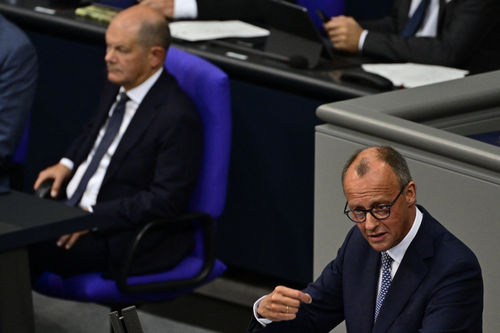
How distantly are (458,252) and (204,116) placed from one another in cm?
141

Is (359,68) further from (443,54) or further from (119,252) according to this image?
(119,252)

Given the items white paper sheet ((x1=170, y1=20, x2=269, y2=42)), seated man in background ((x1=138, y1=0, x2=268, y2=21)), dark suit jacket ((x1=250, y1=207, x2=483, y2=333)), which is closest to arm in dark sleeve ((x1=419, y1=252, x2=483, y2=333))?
dark suit jacket ((x1=250, y1=207, x2=483, y2=333))

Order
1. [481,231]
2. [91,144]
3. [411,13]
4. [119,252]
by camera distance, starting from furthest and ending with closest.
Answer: [411,13]
[91,144]
[119,252]
[481,231]

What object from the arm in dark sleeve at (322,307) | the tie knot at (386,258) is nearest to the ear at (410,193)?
the tie knot at (386,258)

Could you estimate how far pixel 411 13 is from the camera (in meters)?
4.54

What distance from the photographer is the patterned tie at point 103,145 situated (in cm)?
390

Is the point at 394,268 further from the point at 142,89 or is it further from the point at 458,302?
the point at 142,89

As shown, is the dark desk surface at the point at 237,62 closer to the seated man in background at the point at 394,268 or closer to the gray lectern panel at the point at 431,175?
the gray lectern panel at the point at 431,175

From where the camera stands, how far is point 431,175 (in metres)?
2.95

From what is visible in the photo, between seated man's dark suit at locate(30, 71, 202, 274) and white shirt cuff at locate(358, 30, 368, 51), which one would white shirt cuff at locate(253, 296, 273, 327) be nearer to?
seated man's dark suit at locate(30, 71, 202, 274)

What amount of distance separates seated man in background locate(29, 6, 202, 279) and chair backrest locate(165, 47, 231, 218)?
0.03m

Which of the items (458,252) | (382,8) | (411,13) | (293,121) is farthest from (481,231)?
(382,8)

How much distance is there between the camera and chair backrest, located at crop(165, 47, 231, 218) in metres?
3.66

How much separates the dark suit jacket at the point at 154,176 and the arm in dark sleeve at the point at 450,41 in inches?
35.2
